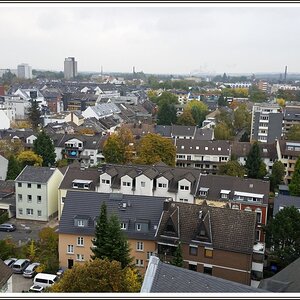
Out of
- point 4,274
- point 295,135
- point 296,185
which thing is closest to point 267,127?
point 295,135

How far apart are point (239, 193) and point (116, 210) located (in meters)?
4.77

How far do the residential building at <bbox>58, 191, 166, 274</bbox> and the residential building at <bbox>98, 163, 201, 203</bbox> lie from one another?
3.25 m

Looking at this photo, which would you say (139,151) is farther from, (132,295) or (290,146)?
(132,295)

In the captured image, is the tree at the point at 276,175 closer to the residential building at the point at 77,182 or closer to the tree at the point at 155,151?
the tree at the point at 155,151

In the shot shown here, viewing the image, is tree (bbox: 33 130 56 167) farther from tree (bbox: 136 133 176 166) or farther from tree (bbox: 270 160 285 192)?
tree (bbox: 270 160 285 192)

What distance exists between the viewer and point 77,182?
14.8 meters

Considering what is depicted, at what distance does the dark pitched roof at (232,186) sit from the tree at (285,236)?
2.99 meters

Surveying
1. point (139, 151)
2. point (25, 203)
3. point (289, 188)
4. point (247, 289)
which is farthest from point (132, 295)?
point (139, 151)

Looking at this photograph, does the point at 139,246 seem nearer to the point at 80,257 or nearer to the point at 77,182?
the point at 80,257

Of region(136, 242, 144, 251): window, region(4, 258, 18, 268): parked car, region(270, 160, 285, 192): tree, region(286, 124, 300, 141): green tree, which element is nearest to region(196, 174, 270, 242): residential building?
region(136, 242, 144, 251): window

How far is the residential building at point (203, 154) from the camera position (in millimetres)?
21406

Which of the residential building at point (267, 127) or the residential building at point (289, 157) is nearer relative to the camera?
the residential building at point (289, 157)

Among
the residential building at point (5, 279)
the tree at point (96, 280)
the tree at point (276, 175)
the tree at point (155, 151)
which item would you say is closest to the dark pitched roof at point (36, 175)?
the tree at point (155, 151)

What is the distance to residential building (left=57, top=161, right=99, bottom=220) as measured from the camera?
14.8 m
